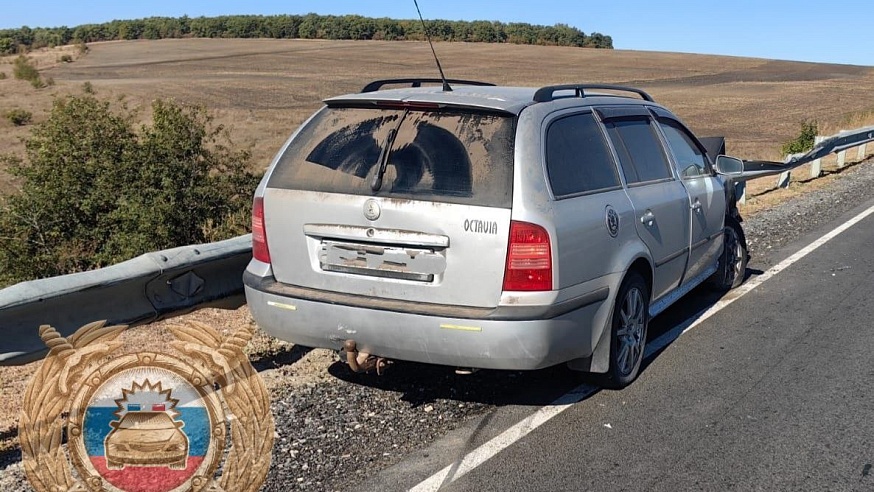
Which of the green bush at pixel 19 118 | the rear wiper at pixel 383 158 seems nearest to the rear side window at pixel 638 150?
the rear wiper at pixel 383 158

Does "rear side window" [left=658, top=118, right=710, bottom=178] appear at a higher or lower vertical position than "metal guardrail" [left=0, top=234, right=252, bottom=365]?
higher

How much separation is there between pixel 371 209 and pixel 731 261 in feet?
14.0

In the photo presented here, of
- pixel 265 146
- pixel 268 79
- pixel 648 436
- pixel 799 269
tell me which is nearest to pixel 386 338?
pixel 648 436

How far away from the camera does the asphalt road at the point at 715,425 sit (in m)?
4.12

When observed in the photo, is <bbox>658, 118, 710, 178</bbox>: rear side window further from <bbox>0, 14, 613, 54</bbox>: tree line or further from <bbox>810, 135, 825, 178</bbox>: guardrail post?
<bbox>0, 14, 613, 54</bbox>: tree line

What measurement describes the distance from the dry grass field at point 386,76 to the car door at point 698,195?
42.4 ft

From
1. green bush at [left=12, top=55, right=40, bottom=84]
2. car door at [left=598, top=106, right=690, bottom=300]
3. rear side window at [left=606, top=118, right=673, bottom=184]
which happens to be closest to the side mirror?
car door at [left=598, top=106, right=690, bottom=300]

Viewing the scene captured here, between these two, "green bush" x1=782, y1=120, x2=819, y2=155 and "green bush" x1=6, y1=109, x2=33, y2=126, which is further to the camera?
"green bush" x1=6, y1=109, x2=33, y2=126

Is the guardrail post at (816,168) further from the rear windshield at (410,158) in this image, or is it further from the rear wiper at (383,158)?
the rear wiper at (383,158)

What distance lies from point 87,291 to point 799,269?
22.0 feet

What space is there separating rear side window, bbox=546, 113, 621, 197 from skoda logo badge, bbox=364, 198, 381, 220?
3.02 feet

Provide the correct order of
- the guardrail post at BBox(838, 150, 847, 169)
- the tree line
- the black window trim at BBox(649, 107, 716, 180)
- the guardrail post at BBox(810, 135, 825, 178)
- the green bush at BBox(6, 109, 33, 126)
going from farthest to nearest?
the tree line < the green bush at BBox(6, 109, 33, 126) < the guardrail post at BBox(838, 150, 847, 169) < the guardrail post at BBox(810, 135, 825, 178) < the black window trim at BBox(649, 107, 716, 180)

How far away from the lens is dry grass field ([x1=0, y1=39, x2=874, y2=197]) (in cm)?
3284

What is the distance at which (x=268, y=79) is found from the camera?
5303cm
